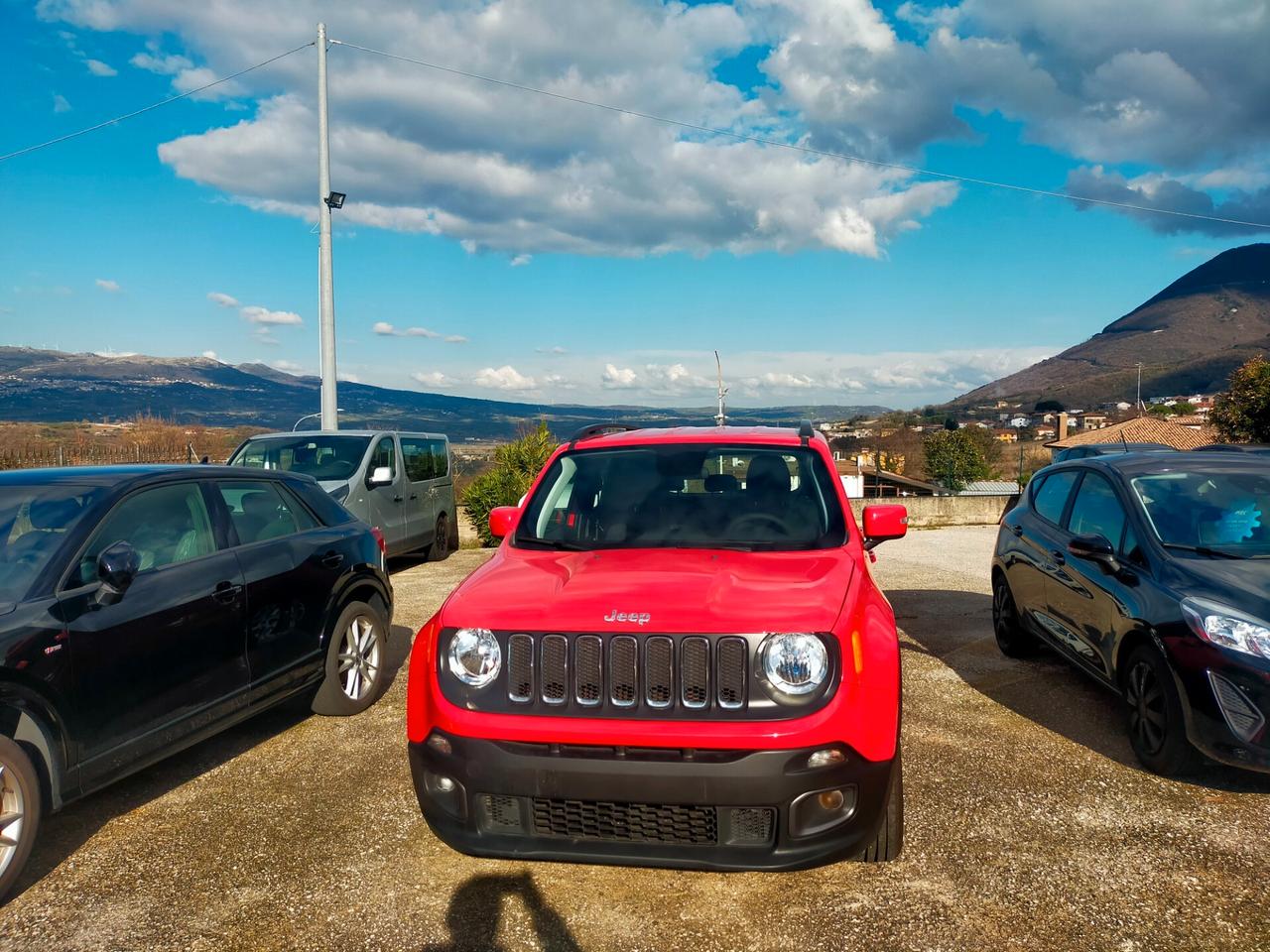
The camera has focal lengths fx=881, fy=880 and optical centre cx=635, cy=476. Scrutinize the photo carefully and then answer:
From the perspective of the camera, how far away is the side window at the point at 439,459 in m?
12.5

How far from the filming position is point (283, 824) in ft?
12.6

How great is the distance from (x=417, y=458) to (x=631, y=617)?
30.9 ft

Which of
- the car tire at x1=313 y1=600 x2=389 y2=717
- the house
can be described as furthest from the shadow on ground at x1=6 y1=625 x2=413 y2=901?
the house

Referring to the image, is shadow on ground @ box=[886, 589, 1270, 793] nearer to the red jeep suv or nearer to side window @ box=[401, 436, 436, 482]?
the red jeep suv

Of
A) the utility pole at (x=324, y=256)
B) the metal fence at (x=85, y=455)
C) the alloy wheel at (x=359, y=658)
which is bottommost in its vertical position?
the alloy wheel at (x=359, y=658)

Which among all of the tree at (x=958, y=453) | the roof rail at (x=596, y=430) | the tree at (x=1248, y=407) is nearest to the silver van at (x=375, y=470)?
the roof rail at (x=596, y=430)

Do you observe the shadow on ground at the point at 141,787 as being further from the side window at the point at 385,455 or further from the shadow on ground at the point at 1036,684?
the side window at the point at 385,455

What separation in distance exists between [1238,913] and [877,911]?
1218mm

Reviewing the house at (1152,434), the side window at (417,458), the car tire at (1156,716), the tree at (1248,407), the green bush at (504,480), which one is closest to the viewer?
the car tire at (1156,716)

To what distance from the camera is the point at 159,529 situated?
13.7ft

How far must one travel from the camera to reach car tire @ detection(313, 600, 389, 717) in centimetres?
517

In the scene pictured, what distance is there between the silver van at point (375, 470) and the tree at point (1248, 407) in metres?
39.3

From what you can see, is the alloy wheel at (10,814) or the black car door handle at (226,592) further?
the black car door handle at (226,592)

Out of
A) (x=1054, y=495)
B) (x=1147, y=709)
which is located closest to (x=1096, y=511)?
(x=1054, y=495)
